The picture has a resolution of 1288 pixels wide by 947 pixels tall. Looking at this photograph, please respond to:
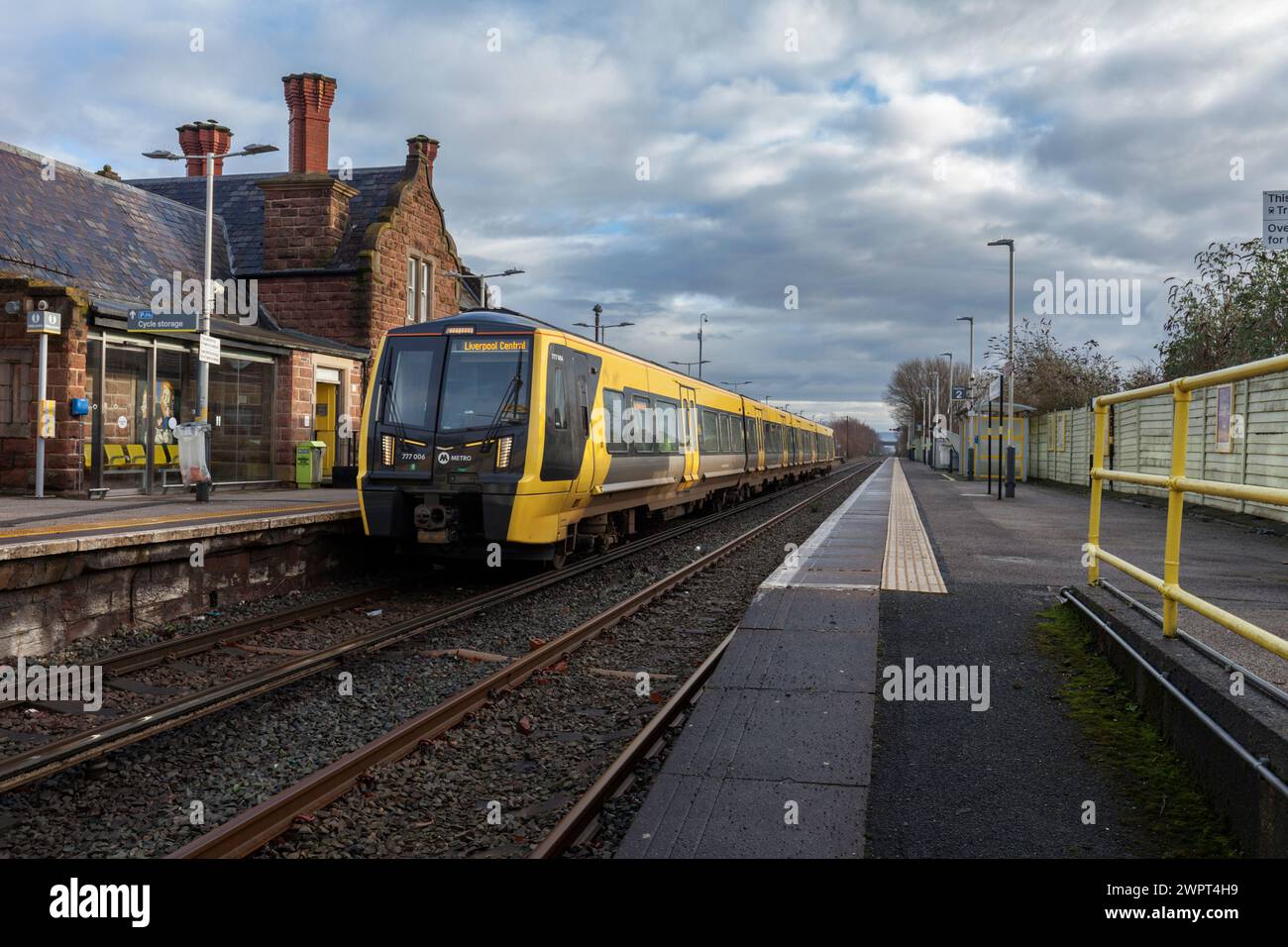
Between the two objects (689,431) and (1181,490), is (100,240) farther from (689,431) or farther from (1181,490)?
(1181,490)

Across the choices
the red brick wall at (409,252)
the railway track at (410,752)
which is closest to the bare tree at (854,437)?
the red brick wall at (409,252)

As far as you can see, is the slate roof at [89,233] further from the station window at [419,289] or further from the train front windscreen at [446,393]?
the train front windscreen at [446,393]

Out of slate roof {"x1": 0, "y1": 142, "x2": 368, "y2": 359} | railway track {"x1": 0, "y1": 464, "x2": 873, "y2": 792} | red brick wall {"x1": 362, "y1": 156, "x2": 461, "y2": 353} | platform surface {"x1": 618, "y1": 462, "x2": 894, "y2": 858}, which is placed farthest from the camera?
red brick wall {"x1": 362, "y1": 156, "x2": 461, "y2": 353}

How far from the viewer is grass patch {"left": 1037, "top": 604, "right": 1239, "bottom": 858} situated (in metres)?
3.53

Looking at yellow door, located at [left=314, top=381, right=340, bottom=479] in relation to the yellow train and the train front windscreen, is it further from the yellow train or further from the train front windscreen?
the train front windscreen

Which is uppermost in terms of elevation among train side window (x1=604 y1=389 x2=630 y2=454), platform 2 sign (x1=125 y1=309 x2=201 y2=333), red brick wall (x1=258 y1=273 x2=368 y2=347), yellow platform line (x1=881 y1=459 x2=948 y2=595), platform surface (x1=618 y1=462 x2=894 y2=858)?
red brick wall (x1=258 y1=273 x2=368 y2=347)

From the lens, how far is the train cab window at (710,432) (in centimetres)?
1972

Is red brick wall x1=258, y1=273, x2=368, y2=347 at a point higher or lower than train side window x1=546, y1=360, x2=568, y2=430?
higher

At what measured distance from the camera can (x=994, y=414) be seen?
3625 centimetres

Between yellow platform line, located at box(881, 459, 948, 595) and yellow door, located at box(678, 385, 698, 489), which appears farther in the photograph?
yellow door, located at box(678, 385, 698, 489)

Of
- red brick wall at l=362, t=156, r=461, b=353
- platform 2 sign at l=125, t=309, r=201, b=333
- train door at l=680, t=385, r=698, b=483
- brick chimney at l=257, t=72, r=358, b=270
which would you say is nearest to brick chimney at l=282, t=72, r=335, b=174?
brick chimney at l=257, t=72, r=358, b=270

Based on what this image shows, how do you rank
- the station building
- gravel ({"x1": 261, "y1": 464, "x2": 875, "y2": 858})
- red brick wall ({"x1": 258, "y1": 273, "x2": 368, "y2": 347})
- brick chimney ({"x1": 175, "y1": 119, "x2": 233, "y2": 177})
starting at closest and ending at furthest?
gravel ({"x1": 261, "y1": 464, "x2": 875, "y2": 858}) < the station building < red brick wall ({"x1": 258, "y1": 273, "x2": 368, "y2": 347}) < brick chimney ({"x1": 175, "y1": 119, "x2": 233, "y2": 177})

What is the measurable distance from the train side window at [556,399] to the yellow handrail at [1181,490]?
5657 mm

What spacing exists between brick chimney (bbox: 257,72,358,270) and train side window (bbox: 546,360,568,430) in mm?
13811
